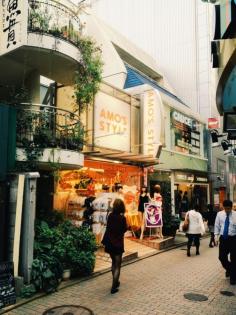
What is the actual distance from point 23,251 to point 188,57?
893 inches

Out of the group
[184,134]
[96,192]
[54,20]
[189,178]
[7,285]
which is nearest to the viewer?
[7,285]

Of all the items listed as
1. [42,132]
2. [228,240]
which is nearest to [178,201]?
[228,240]

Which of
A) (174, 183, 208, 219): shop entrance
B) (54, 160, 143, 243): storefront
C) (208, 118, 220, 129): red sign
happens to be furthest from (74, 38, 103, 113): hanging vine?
(208, 118, 220, 129): red sign

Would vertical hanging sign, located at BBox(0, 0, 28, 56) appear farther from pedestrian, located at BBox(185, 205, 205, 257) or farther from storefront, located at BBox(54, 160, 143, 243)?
pedestrian, located at BBox(185, 205, 205, 257)

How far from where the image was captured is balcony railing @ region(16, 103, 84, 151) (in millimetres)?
→ 9828

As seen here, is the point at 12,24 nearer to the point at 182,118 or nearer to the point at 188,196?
the point at 182,118

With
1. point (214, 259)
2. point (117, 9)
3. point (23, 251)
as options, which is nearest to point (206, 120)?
point (117, 9)

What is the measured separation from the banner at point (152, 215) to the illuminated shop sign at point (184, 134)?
7853 millimetres

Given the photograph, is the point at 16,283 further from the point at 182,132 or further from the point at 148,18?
the point at 148,18

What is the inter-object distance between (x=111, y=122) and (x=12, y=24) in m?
6.94

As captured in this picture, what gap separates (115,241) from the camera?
8047 mm

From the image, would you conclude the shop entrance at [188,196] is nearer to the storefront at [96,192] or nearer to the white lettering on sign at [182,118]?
the white lettering on sign at [182,118]

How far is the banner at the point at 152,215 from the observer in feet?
46.1

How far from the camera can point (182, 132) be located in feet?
74.6
